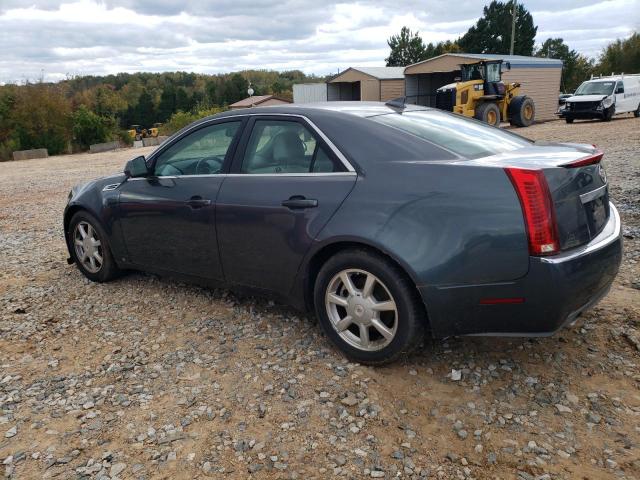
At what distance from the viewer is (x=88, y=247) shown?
195 inches

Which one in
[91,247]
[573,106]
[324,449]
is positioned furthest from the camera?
[573,106]

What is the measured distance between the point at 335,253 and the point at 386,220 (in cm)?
45

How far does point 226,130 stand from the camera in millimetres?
3900


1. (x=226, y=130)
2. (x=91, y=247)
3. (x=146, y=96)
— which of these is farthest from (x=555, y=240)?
(x=146, y=96)

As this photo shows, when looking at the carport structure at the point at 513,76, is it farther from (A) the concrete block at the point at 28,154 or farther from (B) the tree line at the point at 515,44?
(B) the tree line at the point at 515,44

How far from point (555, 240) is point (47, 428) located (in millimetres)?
2901

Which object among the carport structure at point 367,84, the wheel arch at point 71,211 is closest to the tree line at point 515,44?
the carport structure at point 367,84

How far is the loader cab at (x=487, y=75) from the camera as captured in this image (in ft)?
68.5

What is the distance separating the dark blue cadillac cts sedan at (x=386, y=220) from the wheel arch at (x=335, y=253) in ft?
0.03

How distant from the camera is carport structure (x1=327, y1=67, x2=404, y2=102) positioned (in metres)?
32.4

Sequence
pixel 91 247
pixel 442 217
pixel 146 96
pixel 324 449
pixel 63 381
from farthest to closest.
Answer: pixel 146 96 → pixel 91 247 → pixel 63 381 → pixel 442 217 → pixel 324 449

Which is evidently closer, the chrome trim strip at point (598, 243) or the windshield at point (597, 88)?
the chrome trim strip at point (598, 243)

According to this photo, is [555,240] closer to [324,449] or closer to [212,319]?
[324,449]

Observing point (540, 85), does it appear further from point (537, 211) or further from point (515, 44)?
point (515, 44)
